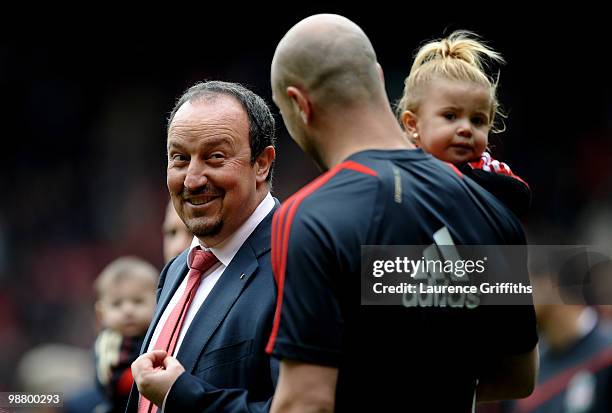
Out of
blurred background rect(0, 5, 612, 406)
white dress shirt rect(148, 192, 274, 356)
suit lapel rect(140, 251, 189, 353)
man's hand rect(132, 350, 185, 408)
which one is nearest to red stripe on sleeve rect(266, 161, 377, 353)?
man's hand rect(132, 350, 185, 408)

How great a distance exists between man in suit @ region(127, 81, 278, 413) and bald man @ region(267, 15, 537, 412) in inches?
19.1

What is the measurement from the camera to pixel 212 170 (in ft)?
11.3

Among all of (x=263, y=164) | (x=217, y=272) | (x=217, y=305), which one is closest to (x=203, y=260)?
(x=217, y=272)

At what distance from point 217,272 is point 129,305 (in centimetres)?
205

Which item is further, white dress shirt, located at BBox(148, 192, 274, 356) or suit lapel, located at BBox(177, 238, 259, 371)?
white dress shirt, located at BBox(148, 192, 274, 356)

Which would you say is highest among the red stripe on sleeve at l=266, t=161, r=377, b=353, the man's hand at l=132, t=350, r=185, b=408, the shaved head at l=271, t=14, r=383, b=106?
the shaved head at l=271, t=14, r=383, b=106

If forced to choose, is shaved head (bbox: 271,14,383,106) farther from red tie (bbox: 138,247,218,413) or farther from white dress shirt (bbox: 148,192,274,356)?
red tie (bbox: 138,247,218,413)

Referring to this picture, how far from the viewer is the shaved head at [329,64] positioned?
269cm

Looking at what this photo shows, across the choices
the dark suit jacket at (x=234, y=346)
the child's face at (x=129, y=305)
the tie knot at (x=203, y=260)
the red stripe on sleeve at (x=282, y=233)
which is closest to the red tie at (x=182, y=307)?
the tie knot at (x=203, y=260)

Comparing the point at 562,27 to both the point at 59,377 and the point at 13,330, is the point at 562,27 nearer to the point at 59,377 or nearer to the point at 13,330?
the point at 13,330

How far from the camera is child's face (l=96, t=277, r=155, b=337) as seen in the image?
532 cm

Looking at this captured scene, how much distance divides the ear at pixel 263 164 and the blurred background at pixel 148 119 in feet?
25.7

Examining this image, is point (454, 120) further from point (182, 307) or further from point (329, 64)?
point (182, 307)

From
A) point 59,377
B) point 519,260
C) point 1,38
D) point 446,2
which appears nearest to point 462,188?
point 519,260
